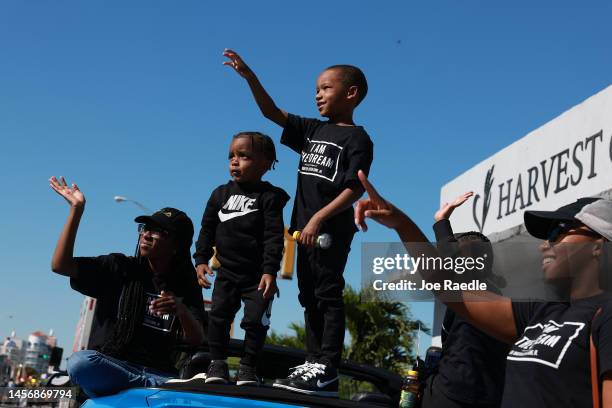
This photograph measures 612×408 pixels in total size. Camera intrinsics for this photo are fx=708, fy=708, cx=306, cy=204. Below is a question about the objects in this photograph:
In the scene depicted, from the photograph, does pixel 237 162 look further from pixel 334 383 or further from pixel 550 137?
pixel 550 137

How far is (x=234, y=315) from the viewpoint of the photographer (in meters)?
4.00

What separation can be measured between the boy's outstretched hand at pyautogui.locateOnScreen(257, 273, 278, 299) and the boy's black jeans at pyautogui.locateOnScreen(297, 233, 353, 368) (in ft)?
0.67

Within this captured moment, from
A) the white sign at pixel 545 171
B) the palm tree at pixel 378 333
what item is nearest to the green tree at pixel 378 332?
the palm tree at pixel 378 333

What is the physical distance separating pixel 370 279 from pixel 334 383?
148 centimetres

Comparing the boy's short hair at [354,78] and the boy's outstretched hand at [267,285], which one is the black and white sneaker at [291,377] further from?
the boy's short hair at [354,78]

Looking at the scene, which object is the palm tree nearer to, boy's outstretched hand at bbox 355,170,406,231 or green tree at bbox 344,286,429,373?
green tree at bbox 344,286,429,373

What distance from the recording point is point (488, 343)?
3361mm

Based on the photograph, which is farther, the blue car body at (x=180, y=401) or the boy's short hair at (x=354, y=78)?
the boy's short hair at (x=354, y=78)

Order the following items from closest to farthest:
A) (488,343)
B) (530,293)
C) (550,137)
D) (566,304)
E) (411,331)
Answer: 1. (566,304)
2. (530,293)
3. (488,343)
4. (550,137)
5. (411,331)

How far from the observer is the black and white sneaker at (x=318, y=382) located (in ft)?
11.6

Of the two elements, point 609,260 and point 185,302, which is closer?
point 609,260

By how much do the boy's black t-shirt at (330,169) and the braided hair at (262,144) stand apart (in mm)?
204

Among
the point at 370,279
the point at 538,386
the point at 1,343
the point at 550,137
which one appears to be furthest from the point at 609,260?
the point at 1,343

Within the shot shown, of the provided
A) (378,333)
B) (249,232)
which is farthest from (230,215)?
(378,333)
